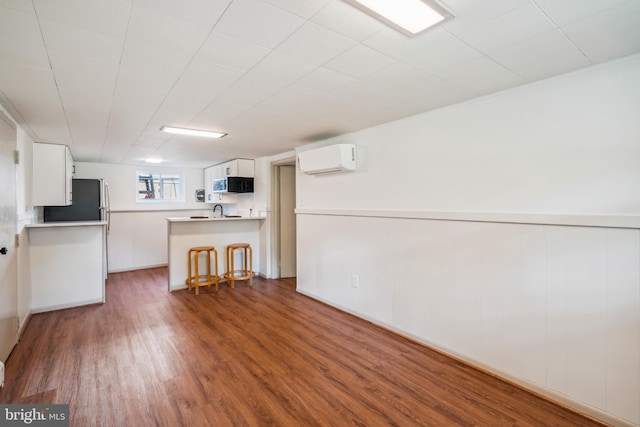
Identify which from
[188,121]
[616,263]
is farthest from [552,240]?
[188,121]

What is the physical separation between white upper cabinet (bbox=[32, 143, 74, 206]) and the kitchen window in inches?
104

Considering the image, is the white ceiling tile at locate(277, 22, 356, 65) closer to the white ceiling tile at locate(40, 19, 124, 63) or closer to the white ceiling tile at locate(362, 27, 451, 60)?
the white ceiling tile at locate(362, 27, 451, 60)

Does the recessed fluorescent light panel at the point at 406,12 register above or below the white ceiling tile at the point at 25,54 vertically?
below

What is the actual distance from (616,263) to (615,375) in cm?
67

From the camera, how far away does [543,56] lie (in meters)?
1.79

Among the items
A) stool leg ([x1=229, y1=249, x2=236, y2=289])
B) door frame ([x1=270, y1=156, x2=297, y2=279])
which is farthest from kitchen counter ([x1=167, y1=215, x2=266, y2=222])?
stool leg ([x1=229, y1=249, x2=236, y2=289])

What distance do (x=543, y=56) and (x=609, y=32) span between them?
0.29 metres

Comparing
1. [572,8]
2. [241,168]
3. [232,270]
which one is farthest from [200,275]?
[572,8]

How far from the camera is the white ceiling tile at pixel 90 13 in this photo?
1.31 m

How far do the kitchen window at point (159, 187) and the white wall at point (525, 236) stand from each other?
5452 millimetres

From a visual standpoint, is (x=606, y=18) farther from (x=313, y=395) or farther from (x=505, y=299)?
(x=313, y=395)

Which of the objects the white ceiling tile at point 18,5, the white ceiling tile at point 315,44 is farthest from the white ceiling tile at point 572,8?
the white ceiling tile at point 18,5

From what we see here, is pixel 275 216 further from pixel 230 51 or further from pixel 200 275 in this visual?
pixel 230 51

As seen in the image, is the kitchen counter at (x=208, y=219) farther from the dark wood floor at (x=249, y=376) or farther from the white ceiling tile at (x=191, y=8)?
the white ceiling tile at (x=191, y=8)
